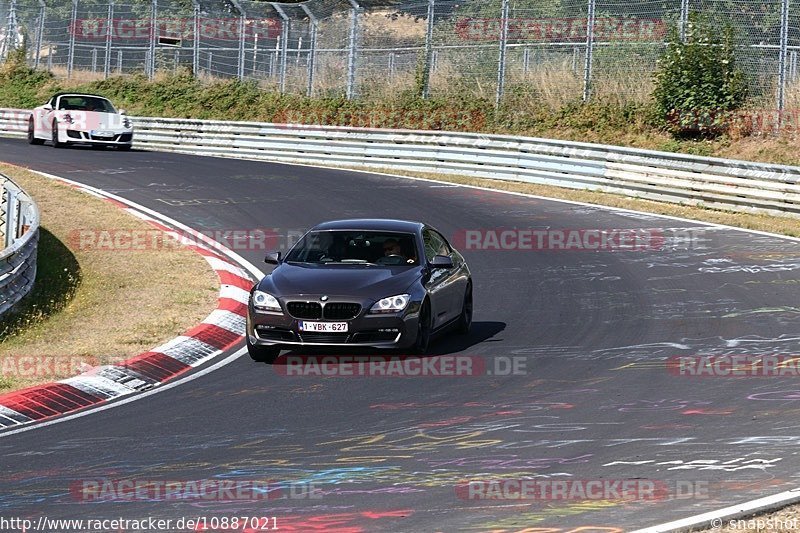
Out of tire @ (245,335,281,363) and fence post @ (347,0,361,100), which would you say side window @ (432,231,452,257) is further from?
fence post @ (347,0,361,100)

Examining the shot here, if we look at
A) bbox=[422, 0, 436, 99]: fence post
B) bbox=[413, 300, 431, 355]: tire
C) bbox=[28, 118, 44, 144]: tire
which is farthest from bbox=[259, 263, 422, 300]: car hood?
bbox=[28, 118, 44, 144]: tire

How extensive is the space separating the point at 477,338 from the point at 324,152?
19.5 metres

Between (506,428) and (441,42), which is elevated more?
(441,42)

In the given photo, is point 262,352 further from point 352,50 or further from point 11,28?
point 11,28

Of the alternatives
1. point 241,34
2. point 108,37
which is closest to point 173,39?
point 108,37

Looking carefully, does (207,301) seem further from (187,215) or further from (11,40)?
(11,40)

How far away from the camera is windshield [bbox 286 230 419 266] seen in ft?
44.4

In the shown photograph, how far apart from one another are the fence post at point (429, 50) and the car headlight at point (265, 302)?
75.5 feet

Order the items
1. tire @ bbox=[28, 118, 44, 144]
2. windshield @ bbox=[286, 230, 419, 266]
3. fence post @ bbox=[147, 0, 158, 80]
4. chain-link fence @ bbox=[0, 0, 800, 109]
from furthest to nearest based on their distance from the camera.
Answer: fence post @ bbox=[147, 0, 158, 80]
tire @ bbox=[28, 118, 44, 144]
chain-link fence @ bbox=[0, 0, 800, 109]
windshield @ bbox=[286, 230, 419, 266]

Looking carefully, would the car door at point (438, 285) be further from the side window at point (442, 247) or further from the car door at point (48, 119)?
the car door at point (48, 119)

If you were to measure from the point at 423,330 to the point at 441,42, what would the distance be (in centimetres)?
2411

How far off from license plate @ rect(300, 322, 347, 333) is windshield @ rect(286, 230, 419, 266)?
1200 mm

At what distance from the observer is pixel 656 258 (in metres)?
19.4

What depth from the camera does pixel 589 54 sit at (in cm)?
3219
